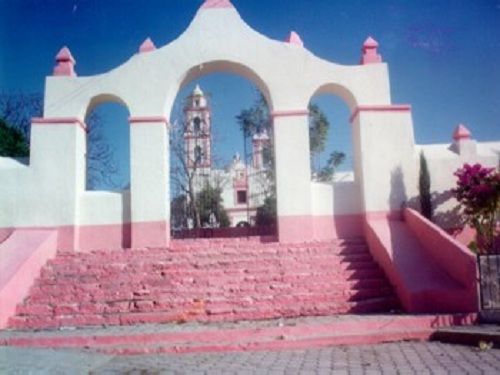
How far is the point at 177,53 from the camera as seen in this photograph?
1191cm

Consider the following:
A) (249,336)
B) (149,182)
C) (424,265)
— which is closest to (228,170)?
(149,182)

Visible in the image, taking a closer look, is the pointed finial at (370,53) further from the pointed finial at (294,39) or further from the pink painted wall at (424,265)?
the pink painted wall at (424,265)

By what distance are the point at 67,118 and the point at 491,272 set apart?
356 inches

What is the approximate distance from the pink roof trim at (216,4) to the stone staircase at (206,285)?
223 inches

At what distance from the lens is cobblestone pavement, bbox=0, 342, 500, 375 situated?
5.03 meters

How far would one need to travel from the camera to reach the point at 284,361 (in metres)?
5.65

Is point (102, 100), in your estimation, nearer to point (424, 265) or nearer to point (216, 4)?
point (216, 4)

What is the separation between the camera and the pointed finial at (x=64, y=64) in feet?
39.2

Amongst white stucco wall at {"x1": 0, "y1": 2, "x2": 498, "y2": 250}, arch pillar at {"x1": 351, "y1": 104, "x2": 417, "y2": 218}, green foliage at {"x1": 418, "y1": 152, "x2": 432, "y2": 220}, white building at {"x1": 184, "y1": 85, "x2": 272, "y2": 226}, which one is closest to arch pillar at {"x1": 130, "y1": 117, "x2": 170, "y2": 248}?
white stucco wall at {"x1": 0, "y1": 2, "x2": 498, "y2": 250}

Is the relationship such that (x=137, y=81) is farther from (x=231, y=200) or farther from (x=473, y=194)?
(x=231, y=200)

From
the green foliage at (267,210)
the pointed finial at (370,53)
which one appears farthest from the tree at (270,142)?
the pointed finial at (370,53)

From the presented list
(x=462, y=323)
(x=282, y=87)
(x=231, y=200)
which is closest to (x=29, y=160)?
(x=282, y=87)

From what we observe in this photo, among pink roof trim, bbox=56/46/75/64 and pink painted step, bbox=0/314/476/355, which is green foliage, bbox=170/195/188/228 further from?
pink painted step, bbox=0/314/476/355

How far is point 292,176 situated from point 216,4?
455cm
